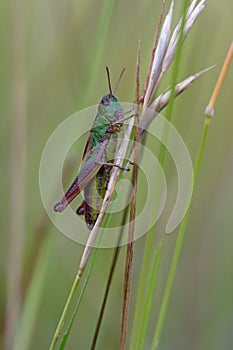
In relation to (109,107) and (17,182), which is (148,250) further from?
(17,182)

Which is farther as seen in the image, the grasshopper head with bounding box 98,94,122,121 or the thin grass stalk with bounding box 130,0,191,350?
the grasshopper head with bounding box 98,94,122,121

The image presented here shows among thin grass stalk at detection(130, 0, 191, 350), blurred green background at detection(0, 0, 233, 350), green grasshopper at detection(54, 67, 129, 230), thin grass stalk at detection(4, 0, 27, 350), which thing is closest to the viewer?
thin grass stalk at detection(130, 0, 191, 350)

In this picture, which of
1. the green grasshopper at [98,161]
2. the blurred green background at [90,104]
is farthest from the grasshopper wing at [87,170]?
the blurred green background at [90,104]

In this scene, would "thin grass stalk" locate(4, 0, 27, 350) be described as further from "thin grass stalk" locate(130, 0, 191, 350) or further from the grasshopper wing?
"thin grass stalk" locate(130, 0, 191, 350)

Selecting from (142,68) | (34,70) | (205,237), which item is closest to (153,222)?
(142,68)

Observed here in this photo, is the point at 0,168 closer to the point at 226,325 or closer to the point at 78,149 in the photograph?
the point at 78,149

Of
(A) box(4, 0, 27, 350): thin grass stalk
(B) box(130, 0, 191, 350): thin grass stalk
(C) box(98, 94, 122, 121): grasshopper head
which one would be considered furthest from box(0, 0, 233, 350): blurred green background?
(B) box(130, 0, 191, 350): thin grass stalk
